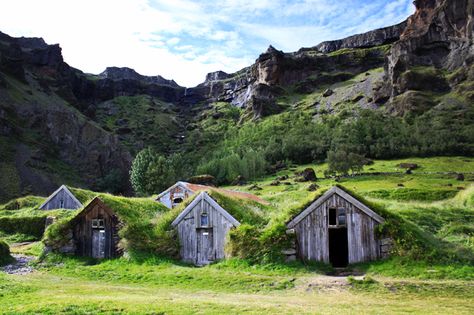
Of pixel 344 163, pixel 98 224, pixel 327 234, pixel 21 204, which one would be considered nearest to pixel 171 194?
pixel 21 204

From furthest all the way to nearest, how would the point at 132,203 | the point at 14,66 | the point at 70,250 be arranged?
the point at 14,66 → the point at 132,203 → the point at 70,250

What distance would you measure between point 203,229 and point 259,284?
8996 mm

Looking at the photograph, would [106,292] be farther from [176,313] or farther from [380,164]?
[380,164]

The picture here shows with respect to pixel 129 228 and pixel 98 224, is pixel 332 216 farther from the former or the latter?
pixel 98 224

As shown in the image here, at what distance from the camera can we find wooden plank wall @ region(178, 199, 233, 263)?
2966 centimetres

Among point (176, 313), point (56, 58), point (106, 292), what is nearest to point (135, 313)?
point (176, 313)

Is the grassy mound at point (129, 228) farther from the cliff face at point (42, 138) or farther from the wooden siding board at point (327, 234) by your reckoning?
the cliff face at point (42, 138)

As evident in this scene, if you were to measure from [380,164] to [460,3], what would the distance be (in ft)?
368

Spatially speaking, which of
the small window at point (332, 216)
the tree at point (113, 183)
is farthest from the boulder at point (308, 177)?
the small window at point (332, 216)

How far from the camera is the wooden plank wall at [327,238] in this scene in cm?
2669

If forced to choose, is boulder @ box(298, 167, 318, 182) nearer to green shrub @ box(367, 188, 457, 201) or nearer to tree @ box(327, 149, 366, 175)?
tree @ box(327, 149, 366, 175)

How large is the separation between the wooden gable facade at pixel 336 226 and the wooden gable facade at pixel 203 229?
467 centimetres

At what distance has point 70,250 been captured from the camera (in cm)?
3195

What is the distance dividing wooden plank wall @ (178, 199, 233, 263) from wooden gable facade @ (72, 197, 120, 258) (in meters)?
4.88
